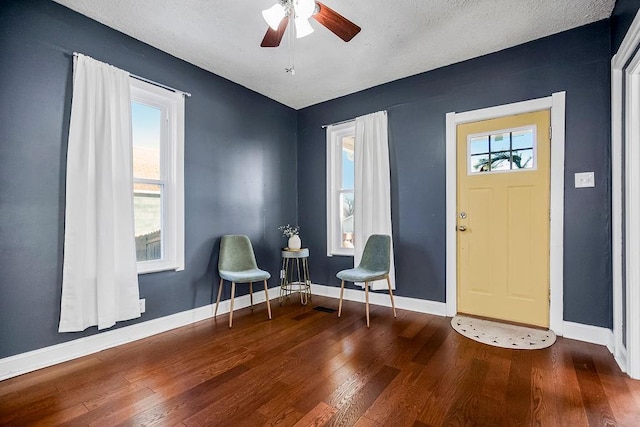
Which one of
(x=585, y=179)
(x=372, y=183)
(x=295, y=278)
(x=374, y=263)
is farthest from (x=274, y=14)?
(x=295, y=278)

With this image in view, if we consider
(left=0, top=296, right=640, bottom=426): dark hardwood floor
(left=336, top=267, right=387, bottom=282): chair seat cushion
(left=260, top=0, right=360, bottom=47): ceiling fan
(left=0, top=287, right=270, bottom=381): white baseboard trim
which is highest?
(left=260, top=0, right=360, bottom=47): ceiling fan

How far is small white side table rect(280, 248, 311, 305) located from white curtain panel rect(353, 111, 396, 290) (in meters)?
0.79

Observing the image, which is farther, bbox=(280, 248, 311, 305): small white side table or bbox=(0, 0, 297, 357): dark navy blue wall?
bbox=(280, 248, 311, 305): small white side table

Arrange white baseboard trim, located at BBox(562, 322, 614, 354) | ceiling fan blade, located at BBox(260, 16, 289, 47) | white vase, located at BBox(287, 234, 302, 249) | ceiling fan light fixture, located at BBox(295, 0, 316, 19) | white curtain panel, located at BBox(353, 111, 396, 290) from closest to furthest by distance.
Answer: ceiling fan light fixture, located at BBox(295, 0, 316, 19)
ceiling fan blade, located at BBox(260, 16, 289, 47)
white baseboard trim, located at BBox(562, 322, 614, 354)
white curtain panel, located at BBox(353, 111, 396, 290)
white vase, located at BBox(287, 234, 302, 249)

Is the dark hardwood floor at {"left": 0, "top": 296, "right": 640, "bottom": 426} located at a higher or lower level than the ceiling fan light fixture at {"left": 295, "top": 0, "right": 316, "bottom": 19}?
lower

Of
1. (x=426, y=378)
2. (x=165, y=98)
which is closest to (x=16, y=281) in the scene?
(x=165, y=98)

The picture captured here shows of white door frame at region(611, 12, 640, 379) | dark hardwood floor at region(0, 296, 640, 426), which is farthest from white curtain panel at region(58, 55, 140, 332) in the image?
white door frame at region(611, 12, 640, 379)

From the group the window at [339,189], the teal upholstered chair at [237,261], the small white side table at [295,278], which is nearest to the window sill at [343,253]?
the window at [339,189]

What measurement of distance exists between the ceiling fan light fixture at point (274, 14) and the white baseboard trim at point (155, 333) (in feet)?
8.66

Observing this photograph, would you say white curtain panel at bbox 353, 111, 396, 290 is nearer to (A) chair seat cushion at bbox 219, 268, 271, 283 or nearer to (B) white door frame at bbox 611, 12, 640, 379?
(A) chair seat cushion at bbox 219, 268, 271, 283

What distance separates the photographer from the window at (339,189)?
4.08 metres

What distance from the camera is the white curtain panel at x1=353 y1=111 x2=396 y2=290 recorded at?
3.51 meters

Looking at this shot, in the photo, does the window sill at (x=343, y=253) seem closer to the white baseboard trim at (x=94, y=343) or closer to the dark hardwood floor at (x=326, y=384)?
the dark hardwood floor at (x=326, y=384)

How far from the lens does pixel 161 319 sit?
2.84 m
